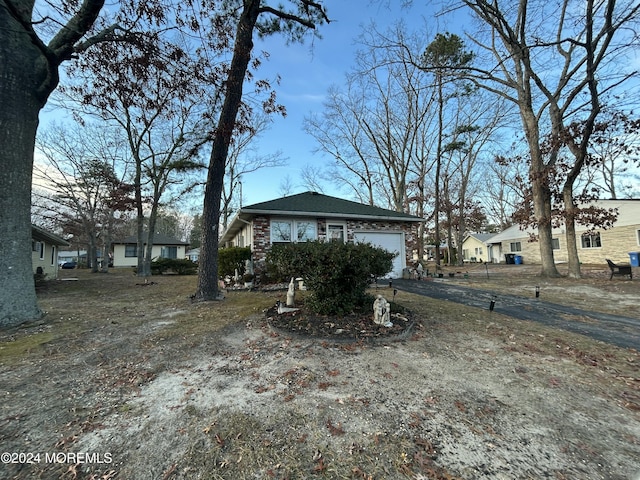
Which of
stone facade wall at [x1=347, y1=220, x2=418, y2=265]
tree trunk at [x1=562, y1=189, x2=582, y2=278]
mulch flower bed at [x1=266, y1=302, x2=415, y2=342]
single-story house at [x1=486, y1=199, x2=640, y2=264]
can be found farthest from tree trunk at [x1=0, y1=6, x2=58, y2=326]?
single-story house at [x1=486, y1=199, x2=640, y2=264]

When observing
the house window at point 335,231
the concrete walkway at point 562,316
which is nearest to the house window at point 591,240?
the concrete walkway at point 562,316

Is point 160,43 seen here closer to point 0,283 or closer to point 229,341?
point 0,283

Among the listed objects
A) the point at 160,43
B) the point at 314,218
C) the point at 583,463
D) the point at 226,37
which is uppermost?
the point at 226,37

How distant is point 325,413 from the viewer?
7.54 ft

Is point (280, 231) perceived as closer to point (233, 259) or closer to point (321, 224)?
point (321, 224)

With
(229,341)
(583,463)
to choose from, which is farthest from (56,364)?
(583,463)

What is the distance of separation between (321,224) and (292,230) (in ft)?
3.96

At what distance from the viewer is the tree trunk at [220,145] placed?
277 inches

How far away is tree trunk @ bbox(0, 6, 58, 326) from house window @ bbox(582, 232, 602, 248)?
29.0 m

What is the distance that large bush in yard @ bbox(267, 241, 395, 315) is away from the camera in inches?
176

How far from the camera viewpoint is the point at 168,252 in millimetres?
30312

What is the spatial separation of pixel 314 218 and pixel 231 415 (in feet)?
27.7

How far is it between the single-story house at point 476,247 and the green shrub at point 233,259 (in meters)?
30.8

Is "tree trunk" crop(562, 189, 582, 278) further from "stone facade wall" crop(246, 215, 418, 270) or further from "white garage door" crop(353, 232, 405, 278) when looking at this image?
"white garage door" crop(353, 232, 405, 278)
